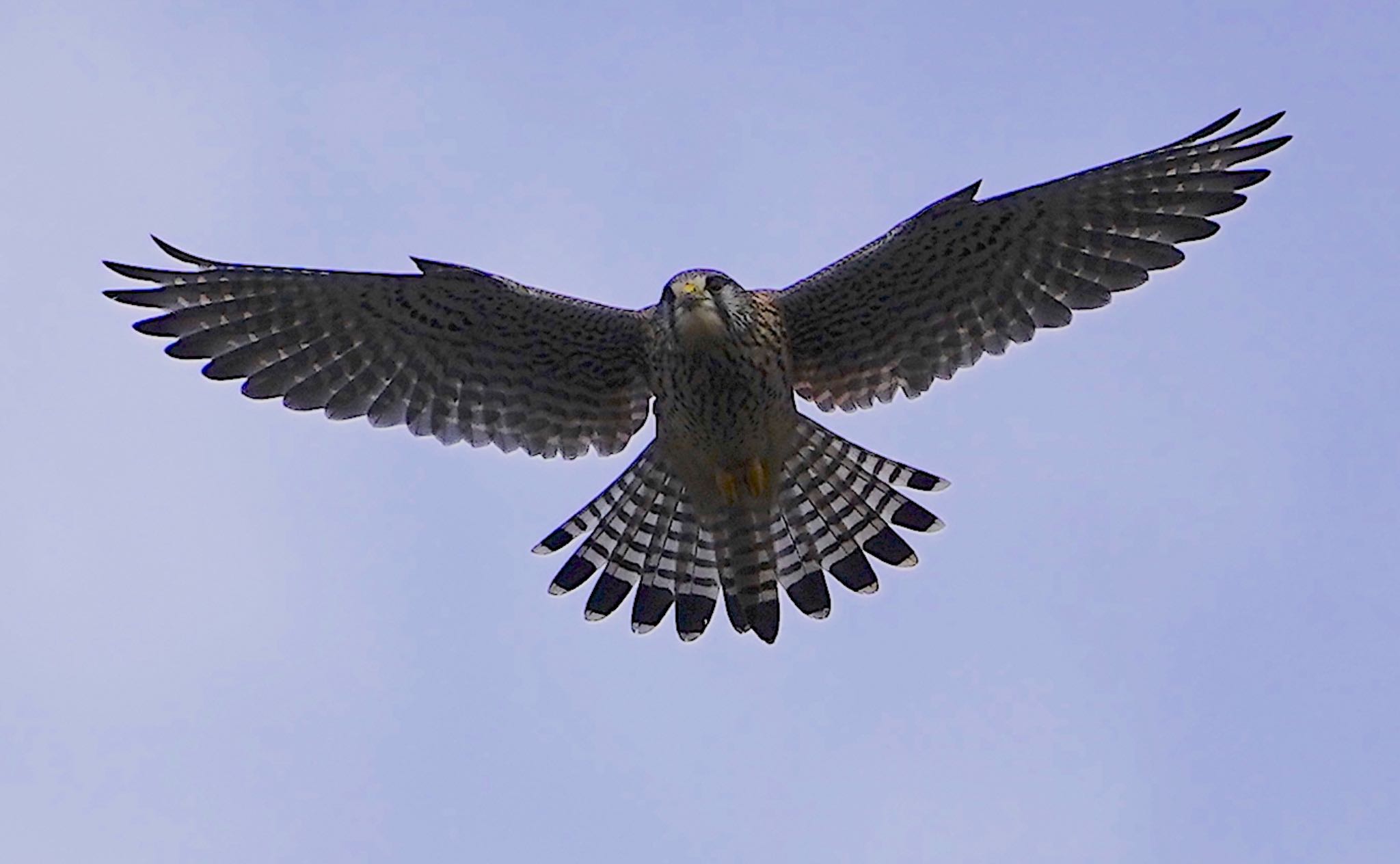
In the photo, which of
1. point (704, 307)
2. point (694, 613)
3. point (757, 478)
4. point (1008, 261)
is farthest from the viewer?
point (694, 613)

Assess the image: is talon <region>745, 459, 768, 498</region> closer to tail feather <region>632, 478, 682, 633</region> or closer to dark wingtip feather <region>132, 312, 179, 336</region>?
tail feather <region>632, 478, 682, 633</region>

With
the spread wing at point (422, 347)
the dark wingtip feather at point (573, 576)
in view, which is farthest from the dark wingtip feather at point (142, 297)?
the dark wingtip feather at point (573, 576)

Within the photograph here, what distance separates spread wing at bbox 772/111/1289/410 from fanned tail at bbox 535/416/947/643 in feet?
1.70

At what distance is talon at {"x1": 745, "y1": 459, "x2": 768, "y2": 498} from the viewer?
10875 mm

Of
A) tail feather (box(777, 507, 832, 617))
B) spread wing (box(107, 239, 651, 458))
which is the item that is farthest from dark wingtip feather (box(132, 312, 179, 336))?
tail feather (box(777, 507, 832, 617))

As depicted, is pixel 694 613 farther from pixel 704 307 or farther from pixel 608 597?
pixel 704 307

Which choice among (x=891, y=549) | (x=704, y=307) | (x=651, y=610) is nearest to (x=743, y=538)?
(x=651, y=610)

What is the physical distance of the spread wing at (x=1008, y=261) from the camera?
34.8 feet

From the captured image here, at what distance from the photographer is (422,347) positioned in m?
11.1

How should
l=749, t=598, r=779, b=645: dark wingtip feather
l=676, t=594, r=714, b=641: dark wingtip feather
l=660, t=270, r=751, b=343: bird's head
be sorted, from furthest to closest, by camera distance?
1. l=676, t=594, r=714, b=641: dark wingtip feather
2. l=749, t=598, r=779, b=645: dark wingtip feather
3. l=660, t=270, r=751, b=343: bird's head

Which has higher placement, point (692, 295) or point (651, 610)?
point (692, 295)

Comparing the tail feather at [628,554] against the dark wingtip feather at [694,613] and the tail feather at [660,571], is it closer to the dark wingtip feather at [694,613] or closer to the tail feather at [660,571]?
the tail feather at [660,571]

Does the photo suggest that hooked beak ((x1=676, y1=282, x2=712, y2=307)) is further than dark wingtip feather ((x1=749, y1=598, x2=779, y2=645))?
No

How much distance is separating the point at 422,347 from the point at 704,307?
4.96ft
